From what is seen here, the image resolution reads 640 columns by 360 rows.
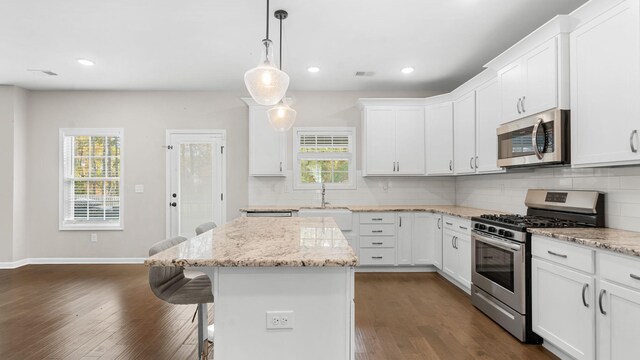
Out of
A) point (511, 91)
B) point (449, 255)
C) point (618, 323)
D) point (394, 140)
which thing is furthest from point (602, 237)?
point (394, 140)

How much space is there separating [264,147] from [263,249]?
3.28 metres

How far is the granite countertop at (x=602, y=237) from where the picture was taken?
1800 mm

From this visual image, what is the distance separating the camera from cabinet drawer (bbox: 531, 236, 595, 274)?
200 centimetres

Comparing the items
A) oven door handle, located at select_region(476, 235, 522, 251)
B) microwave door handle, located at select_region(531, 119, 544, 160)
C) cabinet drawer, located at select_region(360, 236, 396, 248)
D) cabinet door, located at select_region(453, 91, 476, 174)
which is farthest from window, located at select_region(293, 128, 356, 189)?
microwave door handle, located at select_region(531, 119, 544, 160)

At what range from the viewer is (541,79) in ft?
8.89

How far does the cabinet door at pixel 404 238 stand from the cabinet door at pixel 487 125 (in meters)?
1.12

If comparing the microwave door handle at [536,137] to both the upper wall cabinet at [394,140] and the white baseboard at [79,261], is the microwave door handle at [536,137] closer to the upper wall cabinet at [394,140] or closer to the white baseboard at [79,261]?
the upper wall cabinet at [394,140]

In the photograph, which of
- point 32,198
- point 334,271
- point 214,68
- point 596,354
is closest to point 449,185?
point 596,354

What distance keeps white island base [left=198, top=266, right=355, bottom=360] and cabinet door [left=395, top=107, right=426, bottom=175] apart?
140 inches

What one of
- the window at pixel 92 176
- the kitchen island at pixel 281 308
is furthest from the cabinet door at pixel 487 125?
the window at pixel 92 176

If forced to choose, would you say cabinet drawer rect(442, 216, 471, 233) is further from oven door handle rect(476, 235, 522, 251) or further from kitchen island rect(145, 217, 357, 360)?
kitchen island rect(145, 217, 357, 360)

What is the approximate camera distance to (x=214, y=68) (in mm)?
4277

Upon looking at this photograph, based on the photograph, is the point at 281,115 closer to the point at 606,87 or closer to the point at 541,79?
the point at 541,79

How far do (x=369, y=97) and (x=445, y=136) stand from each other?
1351 mm
